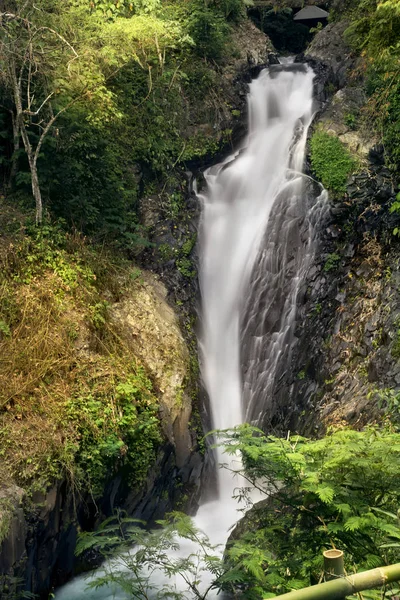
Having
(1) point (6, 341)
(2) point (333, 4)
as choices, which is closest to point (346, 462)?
(1) point (6, 341)

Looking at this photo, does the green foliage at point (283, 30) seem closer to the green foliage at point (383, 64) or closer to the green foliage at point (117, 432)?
the green foliage at point (383, 64)

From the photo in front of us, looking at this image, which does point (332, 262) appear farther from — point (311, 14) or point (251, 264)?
point (311, 14)

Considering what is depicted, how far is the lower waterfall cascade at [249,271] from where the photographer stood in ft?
33.9

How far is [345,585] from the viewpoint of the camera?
1.81m

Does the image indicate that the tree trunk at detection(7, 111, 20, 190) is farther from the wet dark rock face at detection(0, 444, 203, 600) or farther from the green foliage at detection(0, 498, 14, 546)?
the green foliage at detection(0, 498, 14, 546)

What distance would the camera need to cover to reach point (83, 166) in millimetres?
10047

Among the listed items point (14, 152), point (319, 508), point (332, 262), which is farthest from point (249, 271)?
point (319, 508)

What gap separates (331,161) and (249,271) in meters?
2.67

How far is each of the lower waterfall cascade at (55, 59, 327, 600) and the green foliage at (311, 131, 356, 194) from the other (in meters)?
0.35

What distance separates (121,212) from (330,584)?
30.8ft

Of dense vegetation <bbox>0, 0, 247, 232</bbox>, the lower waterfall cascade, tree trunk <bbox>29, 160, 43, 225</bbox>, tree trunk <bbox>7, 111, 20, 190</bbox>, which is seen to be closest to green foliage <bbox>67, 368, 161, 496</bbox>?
the lower waterfall cascade

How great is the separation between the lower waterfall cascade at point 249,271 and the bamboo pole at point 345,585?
726 cm

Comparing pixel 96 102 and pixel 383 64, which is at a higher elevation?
pixel 96 102

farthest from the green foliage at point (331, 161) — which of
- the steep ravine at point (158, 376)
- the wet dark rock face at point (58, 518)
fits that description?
the wet dark rock face at point (58, 518)
